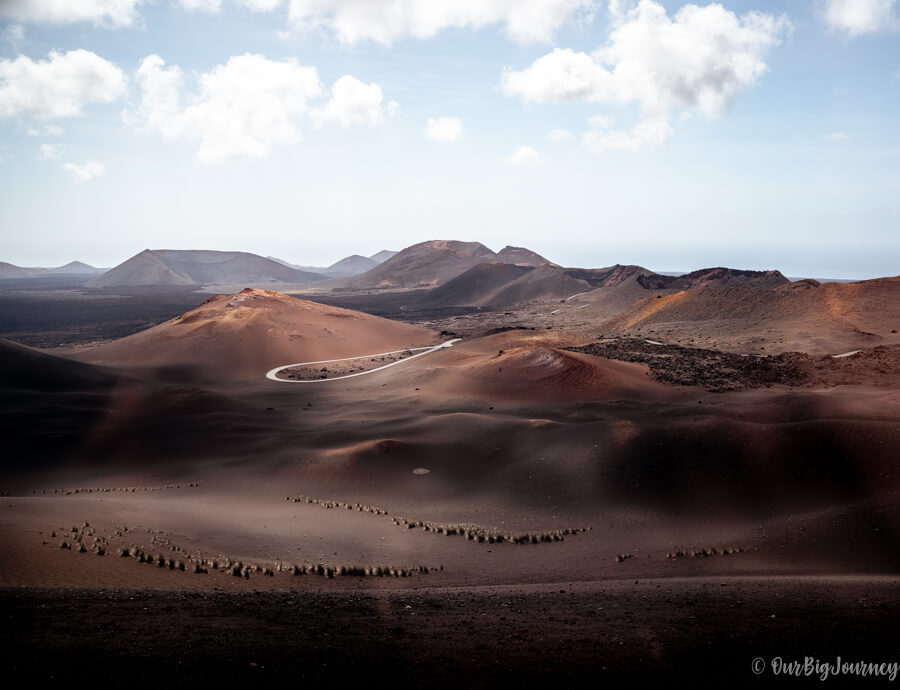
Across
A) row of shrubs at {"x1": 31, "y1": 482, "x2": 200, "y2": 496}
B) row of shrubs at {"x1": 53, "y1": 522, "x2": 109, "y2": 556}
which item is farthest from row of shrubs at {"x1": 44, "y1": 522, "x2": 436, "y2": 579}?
row of shrubs at {"x1": 31, "y1": 482, "x2": 200, "y2": 496}

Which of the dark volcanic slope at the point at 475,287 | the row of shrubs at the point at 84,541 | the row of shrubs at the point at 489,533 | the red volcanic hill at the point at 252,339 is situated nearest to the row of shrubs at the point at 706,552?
the row of shrubs at the point at 489,533

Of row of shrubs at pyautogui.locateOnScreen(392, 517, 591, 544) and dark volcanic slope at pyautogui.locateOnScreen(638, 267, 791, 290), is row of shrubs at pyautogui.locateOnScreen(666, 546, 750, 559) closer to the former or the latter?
row of shrubs at pyautogui.locateOnScreen(392, 517, 591, 544)

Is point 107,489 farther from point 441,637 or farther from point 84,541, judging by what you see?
point 441,637

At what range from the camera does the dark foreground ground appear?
679cm

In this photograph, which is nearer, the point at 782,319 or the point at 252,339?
the point at 782,319

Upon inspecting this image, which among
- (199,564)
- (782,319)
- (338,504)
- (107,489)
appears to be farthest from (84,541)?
(782,319)

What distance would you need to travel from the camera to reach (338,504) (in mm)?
19812

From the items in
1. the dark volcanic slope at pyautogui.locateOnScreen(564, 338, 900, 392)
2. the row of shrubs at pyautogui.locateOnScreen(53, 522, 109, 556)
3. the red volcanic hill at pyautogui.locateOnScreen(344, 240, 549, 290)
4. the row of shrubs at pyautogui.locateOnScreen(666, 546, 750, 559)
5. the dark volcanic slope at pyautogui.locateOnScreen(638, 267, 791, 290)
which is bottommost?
the row of shrubs at pyautogui.locateOnScreen(666, 546, 750, 559)

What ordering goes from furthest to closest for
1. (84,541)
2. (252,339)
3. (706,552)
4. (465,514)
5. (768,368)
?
(252,339) → (768,368) → (465,514) → (706,552) → (84,541)

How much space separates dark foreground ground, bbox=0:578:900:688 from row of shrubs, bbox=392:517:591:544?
5746 millimetres

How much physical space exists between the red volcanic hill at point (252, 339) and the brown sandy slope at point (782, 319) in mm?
28047

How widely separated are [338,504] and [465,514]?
15.4 feet

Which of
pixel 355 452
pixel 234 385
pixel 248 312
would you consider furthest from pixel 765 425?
pixel 248 312

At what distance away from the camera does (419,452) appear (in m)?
23.8
